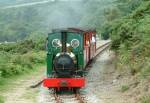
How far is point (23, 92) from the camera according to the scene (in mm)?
19484

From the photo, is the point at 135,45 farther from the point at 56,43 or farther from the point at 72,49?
the point at 56,43

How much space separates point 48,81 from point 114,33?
10.3 m

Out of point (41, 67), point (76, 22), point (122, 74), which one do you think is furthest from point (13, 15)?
point (122, 74)

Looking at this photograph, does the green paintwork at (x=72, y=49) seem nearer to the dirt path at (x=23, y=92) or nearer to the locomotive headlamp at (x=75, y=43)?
the locomotive headlamp at (x=75, y=43)

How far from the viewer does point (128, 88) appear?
58.9 ft

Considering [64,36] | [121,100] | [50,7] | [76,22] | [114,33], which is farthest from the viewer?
[50,7]

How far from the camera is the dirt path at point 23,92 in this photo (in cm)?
1759

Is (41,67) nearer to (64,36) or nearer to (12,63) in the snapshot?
(12,63)

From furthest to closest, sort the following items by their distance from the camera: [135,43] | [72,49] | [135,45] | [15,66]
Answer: [15,66]
[135,43]
[135,45]
[72,49]

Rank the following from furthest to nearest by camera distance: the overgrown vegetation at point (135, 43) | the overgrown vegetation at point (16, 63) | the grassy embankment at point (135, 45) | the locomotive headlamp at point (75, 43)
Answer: the overgrown vegetation at point (16, 63) < the locomotive headlamp at point (75, 43) < the overgrown vegetation at point (135, 43) < the grassy embankment at point (135, 45)

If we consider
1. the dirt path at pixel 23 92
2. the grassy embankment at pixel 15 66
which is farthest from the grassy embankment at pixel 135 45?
the grassy embankment at pixel 15 66

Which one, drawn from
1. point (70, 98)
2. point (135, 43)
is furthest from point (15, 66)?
point (70, 98)

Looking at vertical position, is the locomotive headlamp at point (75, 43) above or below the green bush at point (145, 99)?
above

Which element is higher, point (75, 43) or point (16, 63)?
point (75, 43)
